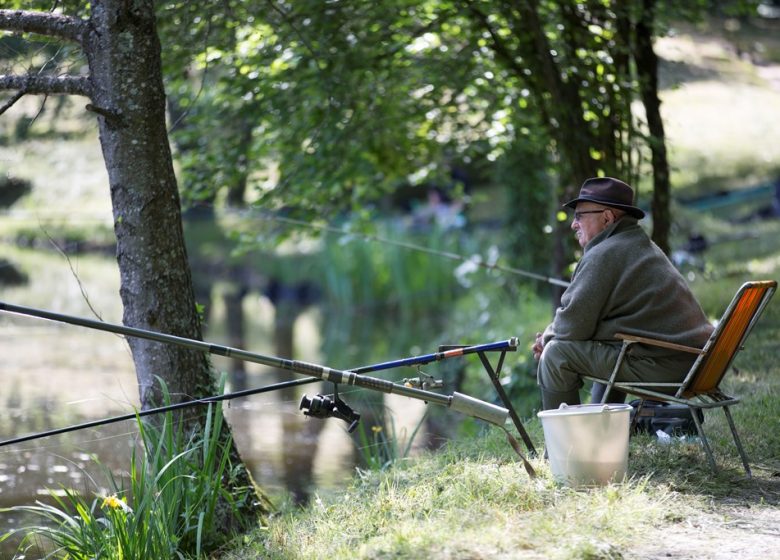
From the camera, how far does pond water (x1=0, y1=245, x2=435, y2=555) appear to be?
Result: 270 inches

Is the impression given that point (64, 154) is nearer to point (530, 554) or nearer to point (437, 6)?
point (437, 6)

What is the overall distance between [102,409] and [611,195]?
5.91m

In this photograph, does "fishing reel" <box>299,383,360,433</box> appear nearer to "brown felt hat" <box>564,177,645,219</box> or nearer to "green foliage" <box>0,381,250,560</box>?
"green foliage" <box>0,381,250,560</box>

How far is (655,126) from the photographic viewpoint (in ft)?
25.8

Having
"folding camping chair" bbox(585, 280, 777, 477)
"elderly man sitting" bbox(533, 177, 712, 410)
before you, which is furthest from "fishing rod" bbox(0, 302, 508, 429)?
"folding camping chair" bbox(585, 280, 777, 477)

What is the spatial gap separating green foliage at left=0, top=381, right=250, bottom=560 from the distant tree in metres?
0.33

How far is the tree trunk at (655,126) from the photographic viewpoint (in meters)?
7.75

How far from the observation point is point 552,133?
7.65m

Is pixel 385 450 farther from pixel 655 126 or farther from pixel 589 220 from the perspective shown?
pixel 655 126

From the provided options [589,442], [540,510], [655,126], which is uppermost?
[655,126]

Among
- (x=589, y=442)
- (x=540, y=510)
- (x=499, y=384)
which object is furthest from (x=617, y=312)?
(x=540, y=510)

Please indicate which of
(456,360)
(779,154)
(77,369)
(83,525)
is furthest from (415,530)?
(779,154)

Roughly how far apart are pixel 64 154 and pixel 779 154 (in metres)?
17.8

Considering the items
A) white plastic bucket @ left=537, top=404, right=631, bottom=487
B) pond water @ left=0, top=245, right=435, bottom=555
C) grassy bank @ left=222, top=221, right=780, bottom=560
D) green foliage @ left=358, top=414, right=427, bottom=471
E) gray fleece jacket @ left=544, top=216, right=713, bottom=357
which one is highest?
gray fleece jacket @ left=544, top=216, right=713, bottom=357
